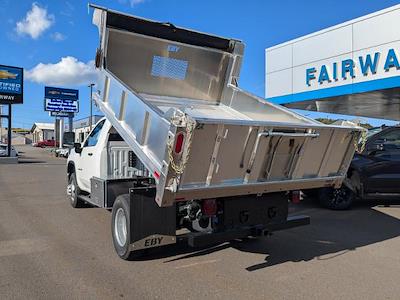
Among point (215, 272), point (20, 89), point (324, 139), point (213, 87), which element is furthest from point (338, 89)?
point (20, 89)

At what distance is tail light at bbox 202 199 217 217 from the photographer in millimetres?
5367

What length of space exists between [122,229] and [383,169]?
251 inches

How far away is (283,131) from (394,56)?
35.9 ft

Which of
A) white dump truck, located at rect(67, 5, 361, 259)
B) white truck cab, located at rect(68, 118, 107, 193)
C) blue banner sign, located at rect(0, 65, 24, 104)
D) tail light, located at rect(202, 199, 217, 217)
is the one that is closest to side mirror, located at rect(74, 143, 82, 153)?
white truck cab, located at rect(68, 118, 107, 193)

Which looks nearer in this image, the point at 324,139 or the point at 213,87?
the point at 324,139

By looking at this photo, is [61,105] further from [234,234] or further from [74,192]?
[234,234]

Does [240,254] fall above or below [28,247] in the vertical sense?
above

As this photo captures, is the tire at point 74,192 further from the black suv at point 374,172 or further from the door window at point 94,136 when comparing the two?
the black suv at point 374,172

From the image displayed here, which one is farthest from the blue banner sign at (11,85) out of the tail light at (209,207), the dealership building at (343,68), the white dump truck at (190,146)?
the tail light at (209,207)

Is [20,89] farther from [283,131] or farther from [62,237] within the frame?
[283,131]

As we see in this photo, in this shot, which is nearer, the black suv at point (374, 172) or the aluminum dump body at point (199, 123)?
the aluminum dump body at point (199, 123)

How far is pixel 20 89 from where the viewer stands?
3077cm

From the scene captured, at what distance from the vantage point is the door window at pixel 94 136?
7965 mm

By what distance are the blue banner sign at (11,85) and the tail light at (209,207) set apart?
28.7 metres
